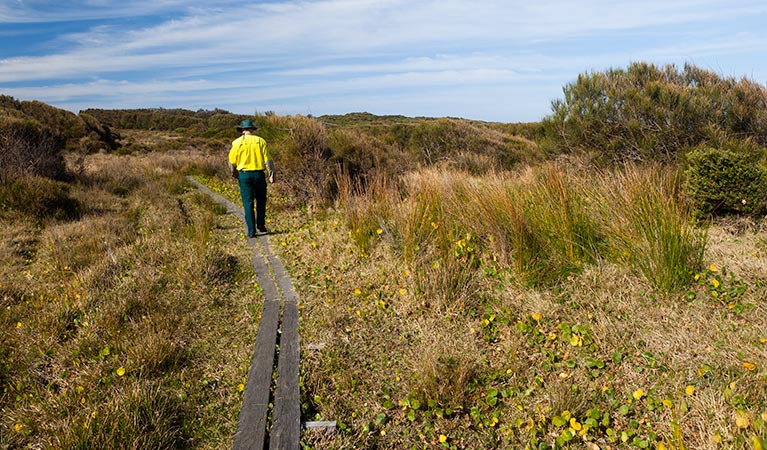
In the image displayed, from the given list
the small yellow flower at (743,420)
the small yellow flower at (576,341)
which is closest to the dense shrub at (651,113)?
the small yellow flower at (576,341)

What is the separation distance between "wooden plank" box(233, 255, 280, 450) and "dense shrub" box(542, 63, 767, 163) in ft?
24.7

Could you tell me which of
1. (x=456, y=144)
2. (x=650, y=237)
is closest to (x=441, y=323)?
(x=650, y=237)

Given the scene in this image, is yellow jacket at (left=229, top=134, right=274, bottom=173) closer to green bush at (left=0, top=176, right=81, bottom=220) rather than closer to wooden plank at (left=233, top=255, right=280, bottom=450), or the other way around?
wooden plank at (left=233, top=255, right=280, bottom=450)

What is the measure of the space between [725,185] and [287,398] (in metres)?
5.75

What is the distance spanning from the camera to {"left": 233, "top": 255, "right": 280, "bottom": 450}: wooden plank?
109 inches

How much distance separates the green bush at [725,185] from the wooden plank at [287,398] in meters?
5.32

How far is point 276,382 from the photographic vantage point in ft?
11.0

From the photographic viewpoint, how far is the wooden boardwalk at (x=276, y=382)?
9.14ft

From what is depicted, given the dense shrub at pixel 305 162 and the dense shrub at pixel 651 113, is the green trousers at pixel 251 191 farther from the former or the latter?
the dense shrub at pixel 651 113

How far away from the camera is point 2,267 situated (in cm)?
586

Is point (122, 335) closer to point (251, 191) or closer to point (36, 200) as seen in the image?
point (251, 191)

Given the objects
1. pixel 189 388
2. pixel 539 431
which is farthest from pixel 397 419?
pixel 189 388

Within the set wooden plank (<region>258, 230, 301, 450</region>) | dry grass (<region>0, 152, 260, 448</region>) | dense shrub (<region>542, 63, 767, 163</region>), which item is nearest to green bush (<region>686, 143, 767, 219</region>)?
dense shrub (<region>542, 63, 767, 163</region>)

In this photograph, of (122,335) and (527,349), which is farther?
(122,335)
